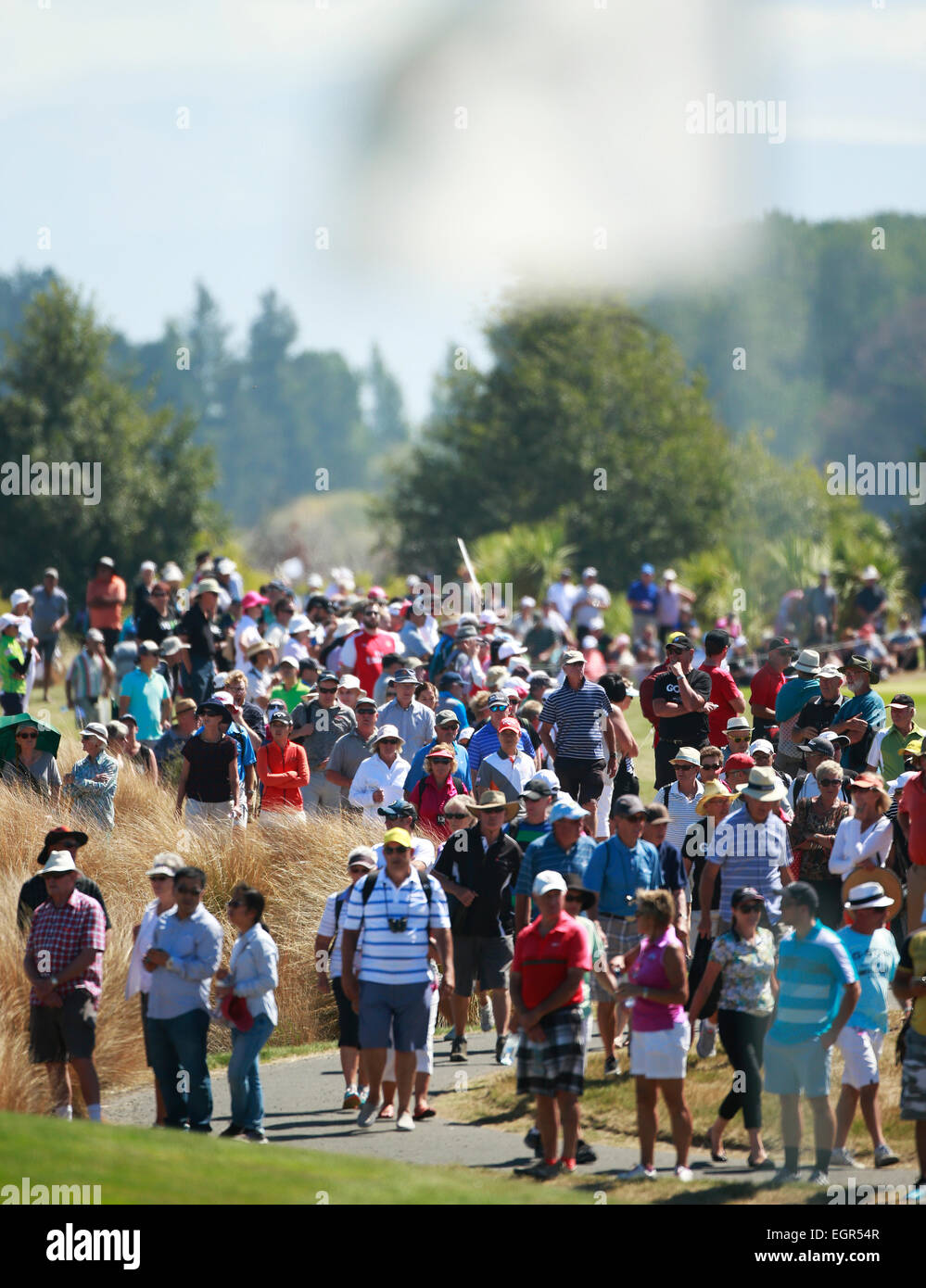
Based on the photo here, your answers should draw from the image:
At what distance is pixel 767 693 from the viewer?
1659 centimetres

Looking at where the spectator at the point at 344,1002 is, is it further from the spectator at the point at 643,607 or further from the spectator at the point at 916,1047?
the spectator at the point at 643,607

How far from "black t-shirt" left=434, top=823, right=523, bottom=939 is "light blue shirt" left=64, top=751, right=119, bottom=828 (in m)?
4.67

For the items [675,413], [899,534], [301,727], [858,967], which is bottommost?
[858,967]

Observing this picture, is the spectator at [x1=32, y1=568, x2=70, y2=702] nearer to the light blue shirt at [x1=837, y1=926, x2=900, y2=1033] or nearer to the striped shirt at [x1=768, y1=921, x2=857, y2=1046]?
the light blue shirt at [x1=837, y1=926, x2=900, y2=1033]

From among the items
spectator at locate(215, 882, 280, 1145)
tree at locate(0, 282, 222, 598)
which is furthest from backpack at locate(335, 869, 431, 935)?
tree at locate(0, 282, 222, 598)

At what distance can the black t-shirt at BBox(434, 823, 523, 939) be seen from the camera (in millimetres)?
12594

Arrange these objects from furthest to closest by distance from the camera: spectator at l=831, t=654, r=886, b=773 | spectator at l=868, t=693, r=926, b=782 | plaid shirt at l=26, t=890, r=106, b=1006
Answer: spectator at l=831, t=654, r=886, b=773 < spectator at l=868, t=693, r=926, b=782 < plaid shirt at l=26, t=890, r=106, b=1006

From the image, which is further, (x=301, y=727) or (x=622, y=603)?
(x=622, y=603)

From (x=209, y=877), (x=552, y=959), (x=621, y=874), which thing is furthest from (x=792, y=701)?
(x=552, y=959)

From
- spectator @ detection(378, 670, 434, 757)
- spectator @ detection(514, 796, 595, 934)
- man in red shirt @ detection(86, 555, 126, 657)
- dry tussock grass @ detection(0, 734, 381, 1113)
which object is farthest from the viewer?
man in red shirt @ detection(86, 555, 126, 657)

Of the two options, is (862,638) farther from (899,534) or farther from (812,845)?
(812,845)

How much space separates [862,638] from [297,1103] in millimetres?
17789
